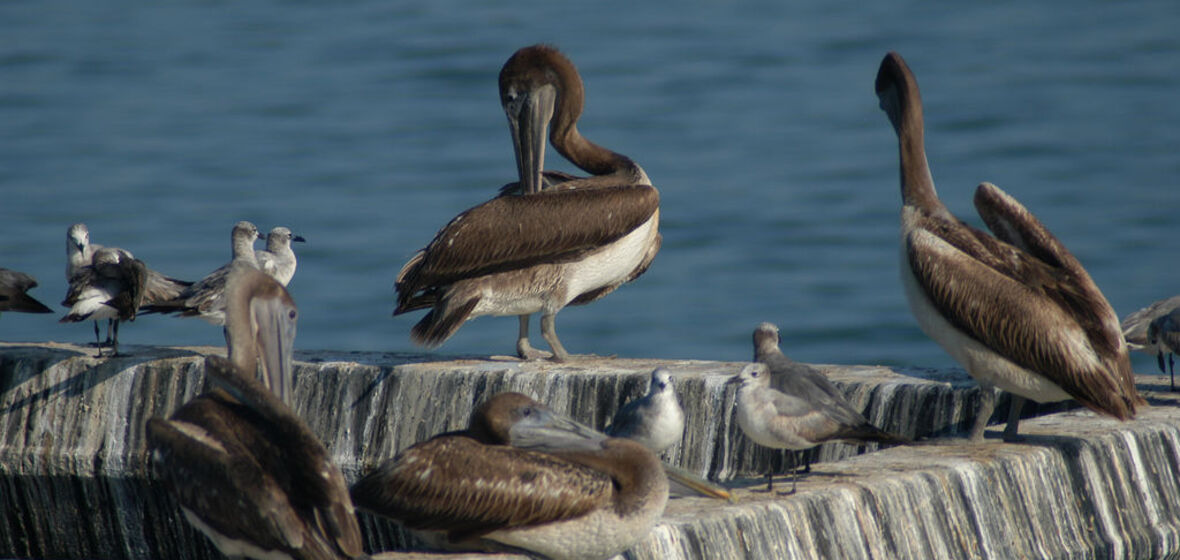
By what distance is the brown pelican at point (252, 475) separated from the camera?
495cm

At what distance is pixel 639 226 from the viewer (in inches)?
342

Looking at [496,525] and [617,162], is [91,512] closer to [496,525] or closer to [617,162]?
[617,162]

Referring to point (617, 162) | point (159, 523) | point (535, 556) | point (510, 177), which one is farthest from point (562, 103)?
point (510, 177)

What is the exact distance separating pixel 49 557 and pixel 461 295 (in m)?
2.55

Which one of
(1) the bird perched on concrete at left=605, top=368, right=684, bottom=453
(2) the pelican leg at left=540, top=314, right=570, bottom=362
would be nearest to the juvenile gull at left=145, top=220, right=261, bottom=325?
(2) the pelican leg at left=540, top=314, right=570, bottom=362

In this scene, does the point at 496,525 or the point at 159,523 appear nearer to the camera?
the point at 496,525

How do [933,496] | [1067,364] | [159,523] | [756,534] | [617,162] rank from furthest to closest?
[617,162] < [159,523] < [1067,364] < [933,496] < [756,534]

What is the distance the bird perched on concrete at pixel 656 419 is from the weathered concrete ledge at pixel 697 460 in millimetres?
344

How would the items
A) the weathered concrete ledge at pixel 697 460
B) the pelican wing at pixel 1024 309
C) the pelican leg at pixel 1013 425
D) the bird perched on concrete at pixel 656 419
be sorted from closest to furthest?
the weathered concrete ledge at pixel 697 460, the bird perched on concrete at pixel 656 419, the pelican wing at pixel 1024 309, the pelican leg at pixel 1013 425

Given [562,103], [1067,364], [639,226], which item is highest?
[562,103]

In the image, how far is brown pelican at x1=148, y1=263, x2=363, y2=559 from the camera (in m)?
4.95

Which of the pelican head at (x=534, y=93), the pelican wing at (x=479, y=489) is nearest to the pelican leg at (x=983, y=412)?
the pelican wing at (x=479, y=489)

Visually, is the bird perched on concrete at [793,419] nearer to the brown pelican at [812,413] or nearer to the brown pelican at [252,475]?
the brown pelican at [812,413]

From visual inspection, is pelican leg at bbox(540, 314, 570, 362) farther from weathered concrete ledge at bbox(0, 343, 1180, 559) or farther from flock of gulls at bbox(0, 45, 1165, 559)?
weathered concrete ledge at bbox(0, 343, 1180, 559)
